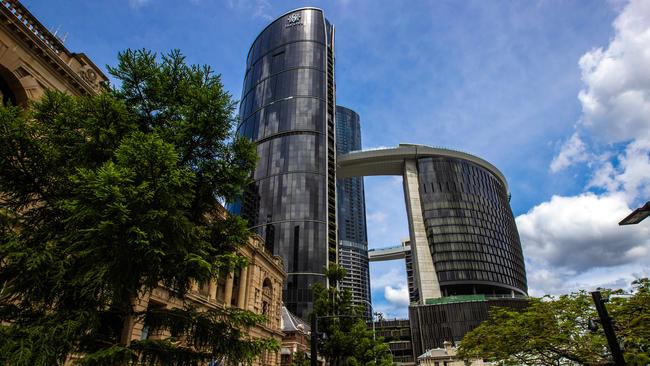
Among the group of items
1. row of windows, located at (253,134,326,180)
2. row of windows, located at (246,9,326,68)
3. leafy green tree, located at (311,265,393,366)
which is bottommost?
leafy green tree, located at (311,265,393,366)

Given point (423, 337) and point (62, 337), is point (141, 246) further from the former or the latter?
point (423, 337)

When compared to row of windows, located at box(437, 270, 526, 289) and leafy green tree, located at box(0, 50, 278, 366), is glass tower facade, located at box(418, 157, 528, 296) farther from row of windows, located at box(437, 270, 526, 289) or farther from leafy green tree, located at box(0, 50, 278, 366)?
leafy green tree, located at box(0, 50, 278, 366)

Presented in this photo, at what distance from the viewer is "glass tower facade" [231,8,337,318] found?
82312mm

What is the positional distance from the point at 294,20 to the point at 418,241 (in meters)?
73.0

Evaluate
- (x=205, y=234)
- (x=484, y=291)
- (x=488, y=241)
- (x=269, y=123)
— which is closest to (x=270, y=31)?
(x=269, y=123)

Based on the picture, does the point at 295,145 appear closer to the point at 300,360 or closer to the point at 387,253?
the point at 300,360

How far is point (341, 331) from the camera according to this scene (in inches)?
1129

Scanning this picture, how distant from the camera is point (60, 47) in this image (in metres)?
19.0

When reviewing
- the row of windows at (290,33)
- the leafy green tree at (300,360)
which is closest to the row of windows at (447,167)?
the row of windows at (290,33)

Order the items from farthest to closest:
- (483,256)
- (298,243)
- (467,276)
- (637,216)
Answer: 1. (483,256)
2. (467,276)
3. (298,243)
4. (637,216)

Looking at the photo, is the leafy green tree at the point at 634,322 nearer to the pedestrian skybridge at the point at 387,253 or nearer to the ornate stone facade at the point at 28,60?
the ornate stone facade at the point at 28,60

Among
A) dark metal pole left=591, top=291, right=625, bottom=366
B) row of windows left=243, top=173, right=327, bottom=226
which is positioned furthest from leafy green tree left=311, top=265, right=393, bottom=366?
row of windows left=243, top=173, right=327, bottom=226

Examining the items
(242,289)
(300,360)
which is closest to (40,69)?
(242,289)

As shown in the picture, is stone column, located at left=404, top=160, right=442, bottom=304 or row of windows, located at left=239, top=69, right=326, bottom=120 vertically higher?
row of windows, located at left=239, top=69, right=326, bottom=120
